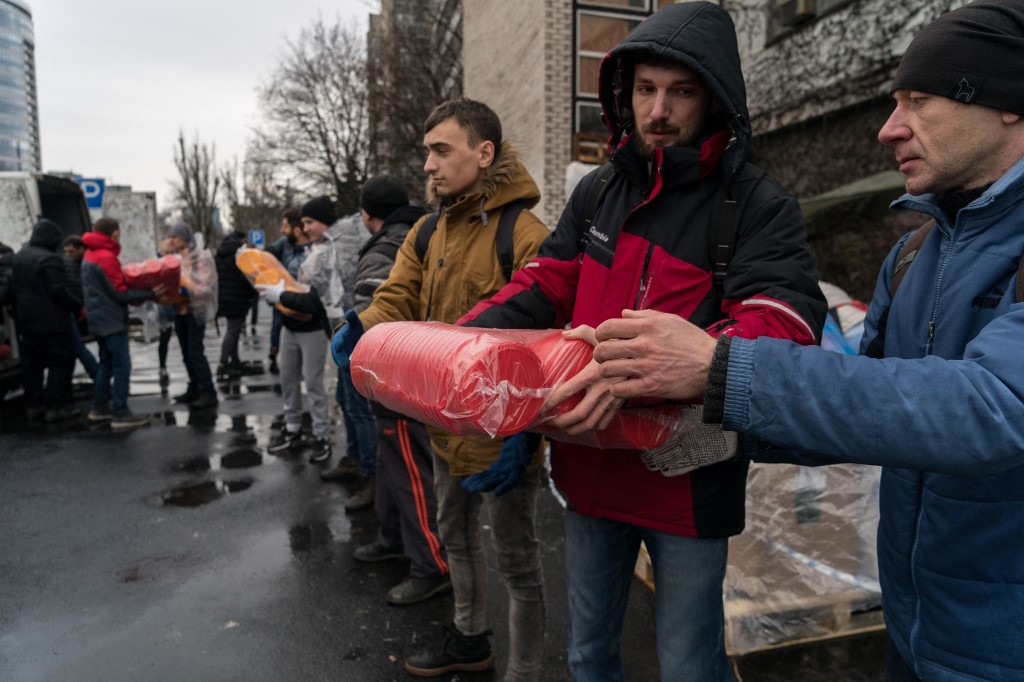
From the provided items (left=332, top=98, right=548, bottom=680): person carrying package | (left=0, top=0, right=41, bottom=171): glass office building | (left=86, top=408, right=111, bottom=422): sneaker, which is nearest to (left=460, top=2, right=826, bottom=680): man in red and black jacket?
(left=332, top=98, right=548, bottom=680): person carrying package

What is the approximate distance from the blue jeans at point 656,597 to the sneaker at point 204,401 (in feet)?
25.4

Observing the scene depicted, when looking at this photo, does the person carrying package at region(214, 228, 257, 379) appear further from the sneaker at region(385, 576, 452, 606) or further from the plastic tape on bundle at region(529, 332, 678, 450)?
the plastic tape on bundle at region(529, 332, 678, 450)

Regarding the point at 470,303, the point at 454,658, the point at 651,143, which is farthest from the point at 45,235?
the point at 651,143

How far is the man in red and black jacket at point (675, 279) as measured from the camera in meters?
1.73

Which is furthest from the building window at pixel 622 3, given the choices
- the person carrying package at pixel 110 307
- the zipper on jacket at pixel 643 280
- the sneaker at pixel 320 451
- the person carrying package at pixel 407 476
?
the zipper on jacket at pixel 643 280

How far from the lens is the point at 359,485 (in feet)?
18.8

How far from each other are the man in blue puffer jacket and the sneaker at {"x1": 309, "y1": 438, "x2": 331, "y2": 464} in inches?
213

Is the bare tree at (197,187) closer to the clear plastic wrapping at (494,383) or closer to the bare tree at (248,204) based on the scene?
the bare tree at (248,204)

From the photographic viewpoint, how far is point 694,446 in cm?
168

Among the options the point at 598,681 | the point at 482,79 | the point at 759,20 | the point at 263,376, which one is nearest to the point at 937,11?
the point at 759,20

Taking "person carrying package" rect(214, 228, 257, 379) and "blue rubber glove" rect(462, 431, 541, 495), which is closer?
"blue rubber glove" rect(462, 431, 541, 495)

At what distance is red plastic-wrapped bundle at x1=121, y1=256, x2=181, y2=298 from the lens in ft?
26.0

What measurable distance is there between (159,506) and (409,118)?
17.3 metres

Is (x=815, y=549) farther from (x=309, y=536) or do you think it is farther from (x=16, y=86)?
(x=16, y=86)
